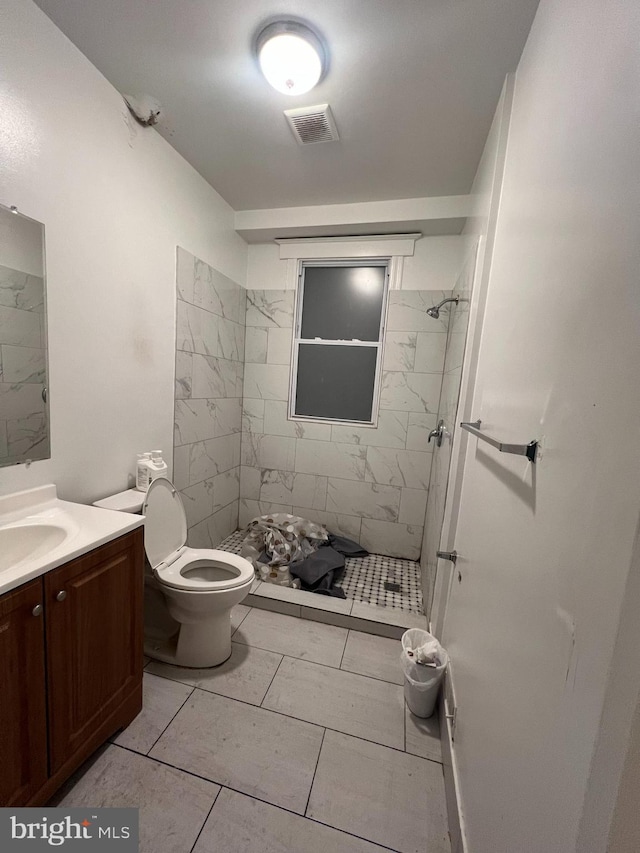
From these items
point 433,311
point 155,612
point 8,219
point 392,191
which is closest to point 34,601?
point 155,612

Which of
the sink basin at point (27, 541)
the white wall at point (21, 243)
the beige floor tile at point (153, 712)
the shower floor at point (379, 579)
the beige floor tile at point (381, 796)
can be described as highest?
the white wall at point (21, 243)

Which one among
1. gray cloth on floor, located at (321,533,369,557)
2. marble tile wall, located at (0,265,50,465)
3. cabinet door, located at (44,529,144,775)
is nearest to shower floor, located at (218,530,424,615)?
gray cloth on floor, located at (321,533,369,557)

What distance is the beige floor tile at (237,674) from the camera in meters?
1.51

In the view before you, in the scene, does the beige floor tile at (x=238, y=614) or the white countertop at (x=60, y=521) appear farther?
the beige floor tile at (x=238, y=614)

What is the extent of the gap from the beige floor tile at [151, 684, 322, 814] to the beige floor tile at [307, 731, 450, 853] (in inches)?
2.7

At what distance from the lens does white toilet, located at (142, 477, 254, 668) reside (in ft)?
4.95

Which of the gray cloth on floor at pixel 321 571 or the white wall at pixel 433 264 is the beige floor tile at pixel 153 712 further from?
the white wall at pixel 433 264

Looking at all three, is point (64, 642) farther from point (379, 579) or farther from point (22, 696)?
point (379, 579)

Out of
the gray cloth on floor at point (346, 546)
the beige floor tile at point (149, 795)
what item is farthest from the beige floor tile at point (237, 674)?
the gray cloth on floor at point (346, 546)

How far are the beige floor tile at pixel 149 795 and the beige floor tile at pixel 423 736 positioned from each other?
0.75 m

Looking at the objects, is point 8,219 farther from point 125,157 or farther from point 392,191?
point 392,191

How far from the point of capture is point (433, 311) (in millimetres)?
2275

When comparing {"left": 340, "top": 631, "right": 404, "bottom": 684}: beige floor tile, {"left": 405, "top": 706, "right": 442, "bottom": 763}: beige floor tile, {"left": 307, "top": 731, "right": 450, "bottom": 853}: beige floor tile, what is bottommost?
{"left": 340, "top": 631, "right": 404, "bottom": 684}: beige floor tile

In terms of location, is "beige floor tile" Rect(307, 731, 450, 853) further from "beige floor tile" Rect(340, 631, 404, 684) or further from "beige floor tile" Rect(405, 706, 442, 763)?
"beige floor tile" Rect(340, 631, 404, 684)
